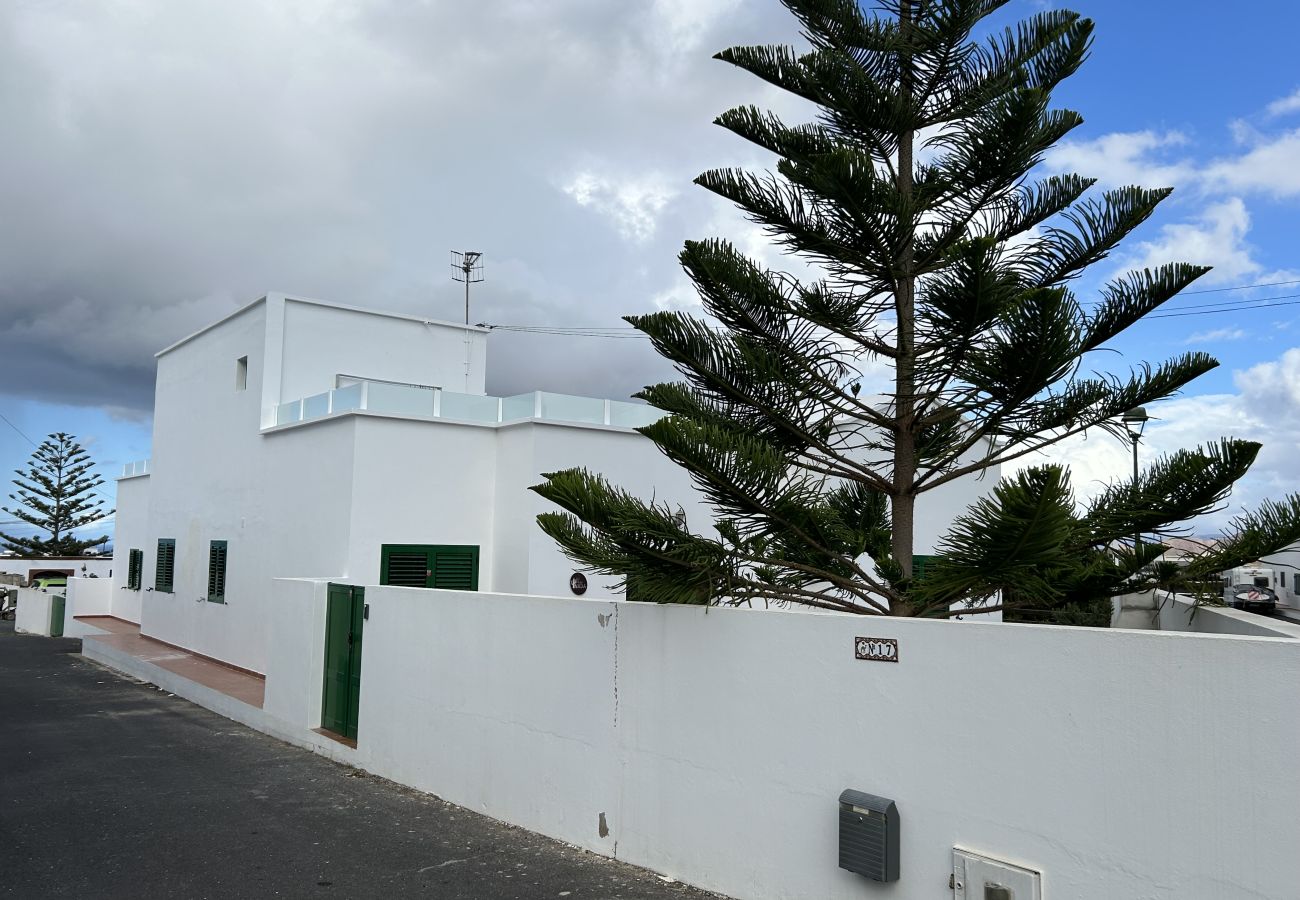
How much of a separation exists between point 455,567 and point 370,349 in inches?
171

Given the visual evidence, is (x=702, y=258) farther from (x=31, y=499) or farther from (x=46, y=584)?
(x=31, y=499)

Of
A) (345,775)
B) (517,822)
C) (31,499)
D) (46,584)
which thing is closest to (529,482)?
(345,775)

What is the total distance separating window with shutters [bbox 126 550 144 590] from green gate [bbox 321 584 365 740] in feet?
39.9

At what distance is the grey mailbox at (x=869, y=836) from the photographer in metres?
4.06

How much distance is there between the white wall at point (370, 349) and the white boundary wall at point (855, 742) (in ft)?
24.1

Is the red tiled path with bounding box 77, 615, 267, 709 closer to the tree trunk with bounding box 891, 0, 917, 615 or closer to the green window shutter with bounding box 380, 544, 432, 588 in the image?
the green window shutter with bounding box 380, 544, 432, 588

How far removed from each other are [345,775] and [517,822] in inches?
90.2

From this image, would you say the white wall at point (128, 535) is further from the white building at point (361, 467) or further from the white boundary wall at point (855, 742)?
the white boundary wall at point (855, 742)

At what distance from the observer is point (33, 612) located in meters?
23.4

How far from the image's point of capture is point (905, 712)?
415 cm

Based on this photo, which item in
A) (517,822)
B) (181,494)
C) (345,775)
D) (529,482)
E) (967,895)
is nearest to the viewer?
(967,895)

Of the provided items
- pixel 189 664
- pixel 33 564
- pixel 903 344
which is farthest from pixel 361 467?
pixel 33 564

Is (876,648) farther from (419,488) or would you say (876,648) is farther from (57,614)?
(57,614)

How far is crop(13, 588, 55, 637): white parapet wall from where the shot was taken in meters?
22.5
